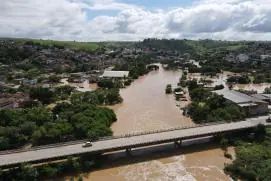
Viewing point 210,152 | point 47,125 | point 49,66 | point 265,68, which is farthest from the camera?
point 49,66

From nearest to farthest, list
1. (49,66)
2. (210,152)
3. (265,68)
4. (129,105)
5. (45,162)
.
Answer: (45,162), (210,152), (129,105), (265,68), (49,66)

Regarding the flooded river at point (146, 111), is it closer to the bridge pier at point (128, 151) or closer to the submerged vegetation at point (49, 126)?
the submerged vegetation at point (49, 126)

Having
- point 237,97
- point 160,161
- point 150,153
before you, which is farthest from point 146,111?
point 160,161

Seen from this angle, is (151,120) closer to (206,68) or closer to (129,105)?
(129,105)

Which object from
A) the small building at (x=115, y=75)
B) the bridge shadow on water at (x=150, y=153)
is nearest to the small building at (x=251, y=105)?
the bridge shadow on water at (x=150, y=153)

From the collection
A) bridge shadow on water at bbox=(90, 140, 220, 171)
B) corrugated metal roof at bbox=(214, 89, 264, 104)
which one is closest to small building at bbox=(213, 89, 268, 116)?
corrugated metal roof at bbox=(214, 89, 264, 104)

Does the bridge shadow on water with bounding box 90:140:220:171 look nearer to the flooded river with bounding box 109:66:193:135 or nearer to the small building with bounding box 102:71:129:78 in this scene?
the flooded river with bounding box 109:66:193:135

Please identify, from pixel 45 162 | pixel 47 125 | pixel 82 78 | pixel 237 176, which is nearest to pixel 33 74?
pixel 82 78

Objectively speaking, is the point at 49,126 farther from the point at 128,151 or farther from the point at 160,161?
the point at 160,161
